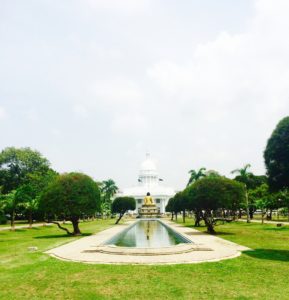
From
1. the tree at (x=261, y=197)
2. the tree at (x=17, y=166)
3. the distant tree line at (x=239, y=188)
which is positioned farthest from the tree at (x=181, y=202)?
the tree at (x=17, y=166)

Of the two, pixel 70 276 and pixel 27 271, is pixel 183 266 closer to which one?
pixel 70 276

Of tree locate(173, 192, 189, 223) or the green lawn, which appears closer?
the green lawn

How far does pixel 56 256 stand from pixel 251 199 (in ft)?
183

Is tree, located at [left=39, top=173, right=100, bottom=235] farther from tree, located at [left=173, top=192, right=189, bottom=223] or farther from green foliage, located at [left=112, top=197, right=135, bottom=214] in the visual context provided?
green foliage, located at [left=112, top=197, right=135, bottom=214]

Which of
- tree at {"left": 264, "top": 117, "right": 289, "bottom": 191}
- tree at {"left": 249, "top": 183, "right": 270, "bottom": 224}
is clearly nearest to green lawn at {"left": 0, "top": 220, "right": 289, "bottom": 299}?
tree at {"left": 264, "top": 117, "right": 289, "bottom": 191}

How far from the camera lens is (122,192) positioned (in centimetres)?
15425

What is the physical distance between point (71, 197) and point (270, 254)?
20295 millimetres

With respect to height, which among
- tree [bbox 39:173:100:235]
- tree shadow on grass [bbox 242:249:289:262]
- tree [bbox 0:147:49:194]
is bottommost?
tree shadow on grass [bbox 242:249:289:262]

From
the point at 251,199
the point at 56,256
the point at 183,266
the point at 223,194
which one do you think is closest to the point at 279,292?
the point at 183,266

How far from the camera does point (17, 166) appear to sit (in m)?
83.0

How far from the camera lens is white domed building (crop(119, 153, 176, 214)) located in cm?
15038

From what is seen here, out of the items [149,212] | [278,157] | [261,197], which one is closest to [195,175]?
[261,197]

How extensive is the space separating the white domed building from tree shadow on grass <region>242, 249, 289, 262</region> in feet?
419

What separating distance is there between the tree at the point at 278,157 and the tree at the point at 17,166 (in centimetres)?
6471
